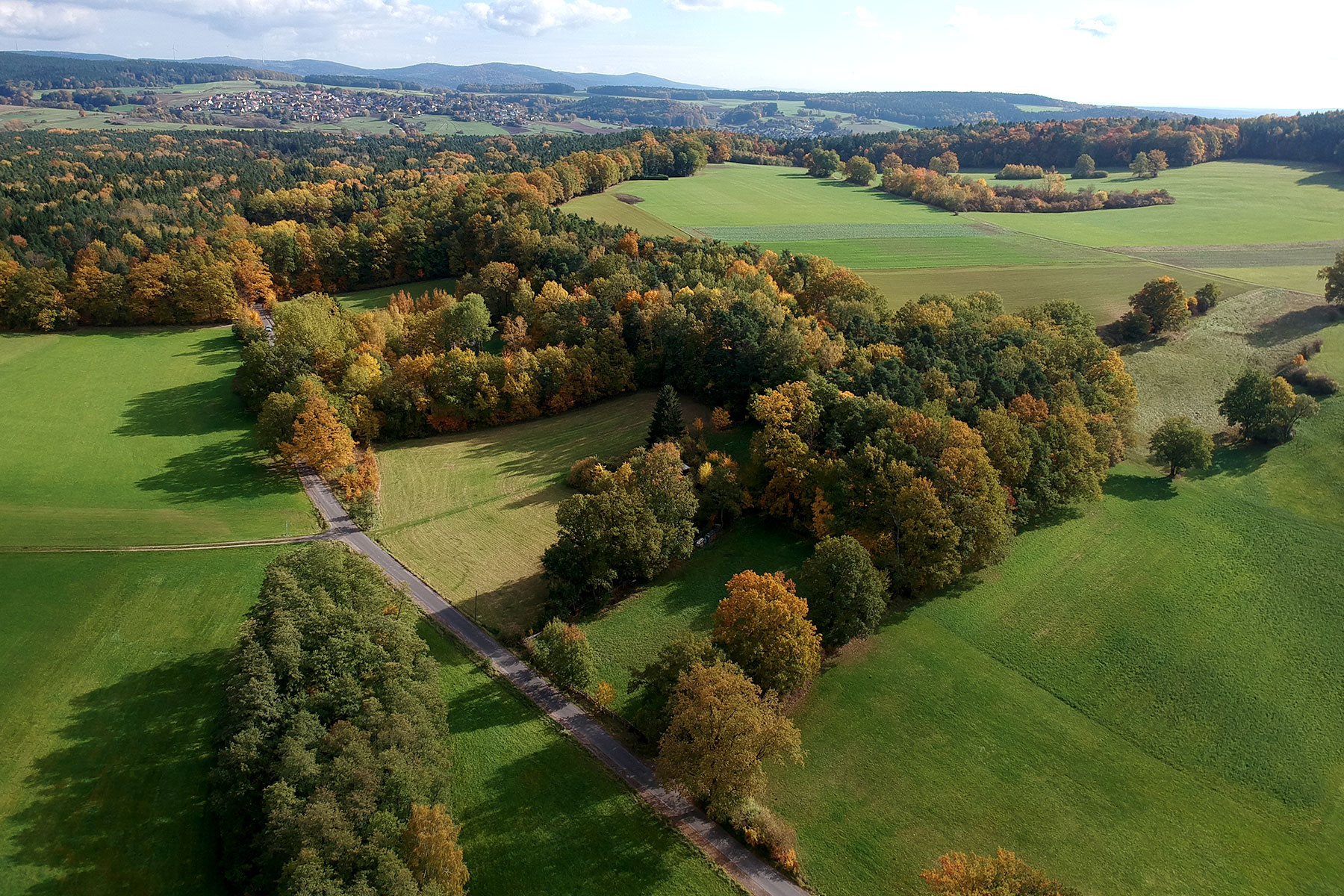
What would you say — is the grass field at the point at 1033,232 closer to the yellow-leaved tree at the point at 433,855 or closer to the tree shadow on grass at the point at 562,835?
the tree shadow on grass at the point at 562,835

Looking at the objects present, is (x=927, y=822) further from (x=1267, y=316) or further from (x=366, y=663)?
(x=1267, y=316)

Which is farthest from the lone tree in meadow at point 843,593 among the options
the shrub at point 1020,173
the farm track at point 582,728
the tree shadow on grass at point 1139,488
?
the shrub at point 1020,173

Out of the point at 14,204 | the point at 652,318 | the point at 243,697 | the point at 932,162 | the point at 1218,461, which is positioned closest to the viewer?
the point at 243,697

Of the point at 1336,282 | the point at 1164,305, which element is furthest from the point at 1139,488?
the point at 1336,282

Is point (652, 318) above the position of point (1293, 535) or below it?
above

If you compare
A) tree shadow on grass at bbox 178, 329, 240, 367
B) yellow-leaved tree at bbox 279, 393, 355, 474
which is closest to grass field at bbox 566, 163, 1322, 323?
tree shadow on grass at bbox 178, 329, 240, 367

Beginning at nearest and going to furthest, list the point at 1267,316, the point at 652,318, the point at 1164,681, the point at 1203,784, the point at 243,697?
the point at 243,697 → the point at 1203,784 → the point at 1164,681 → the point at 652,318 → the point at 1267,316

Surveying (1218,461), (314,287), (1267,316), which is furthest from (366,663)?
(1267,316)
